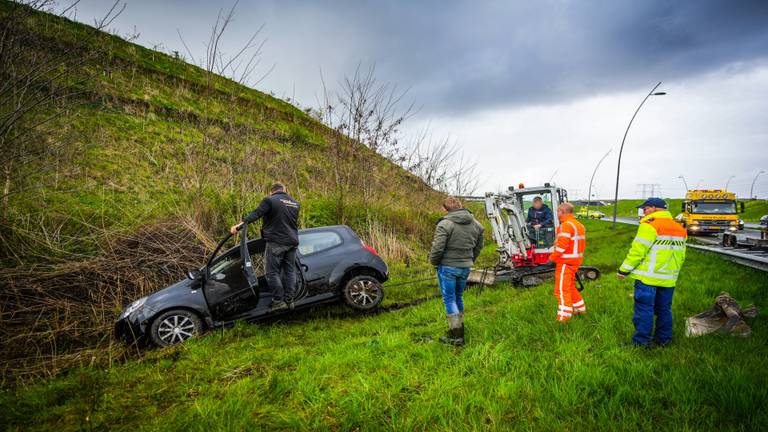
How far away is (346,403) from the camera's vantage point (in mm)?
3033

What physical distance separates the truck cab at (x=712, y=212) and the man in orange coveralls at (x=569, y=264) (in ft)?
64.5

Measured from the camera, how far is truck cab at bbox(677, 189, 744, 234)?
19.5 metres

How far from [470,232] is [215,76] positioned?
24.6ft

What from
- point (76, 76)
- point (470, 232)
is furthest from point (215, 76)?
point (470, 232)

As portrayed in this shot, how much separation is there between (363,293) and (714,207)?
918 inches

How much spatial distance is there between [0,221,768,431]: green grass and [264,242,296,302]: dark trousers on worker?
0.65 metres

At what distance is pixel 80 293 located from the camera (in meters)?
5.82

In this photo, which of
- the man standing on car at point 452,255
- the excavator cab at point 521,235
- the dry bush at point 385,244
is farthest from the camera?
the dry bush at point 385,244

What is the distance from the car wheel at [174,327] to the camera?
16.2 feet

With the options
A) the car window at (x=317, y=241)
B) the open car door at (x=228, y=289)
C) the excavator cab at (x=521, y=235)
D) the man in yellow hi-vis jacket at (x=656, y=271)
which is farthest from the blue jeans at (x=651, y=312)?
the open car door at (x=228, y=289)

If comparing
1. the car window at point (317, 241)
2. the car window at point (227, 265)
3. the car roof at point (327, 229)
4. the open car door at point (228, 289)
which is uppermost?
the car roof at point (327, 229)

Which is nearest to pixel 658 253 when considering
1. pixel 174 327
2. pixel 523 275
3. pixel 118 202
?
pixel 523 275

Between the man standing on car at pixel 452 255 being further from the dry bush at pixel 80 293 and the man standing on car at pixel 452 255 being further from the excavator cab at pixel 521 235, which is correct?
the dry bush at pixel 80 293

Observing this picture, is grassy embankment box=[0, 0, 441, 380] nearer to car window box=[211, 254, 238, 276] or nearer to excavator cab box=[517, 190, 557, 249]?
car window box=[211, 254, 238, 276]
